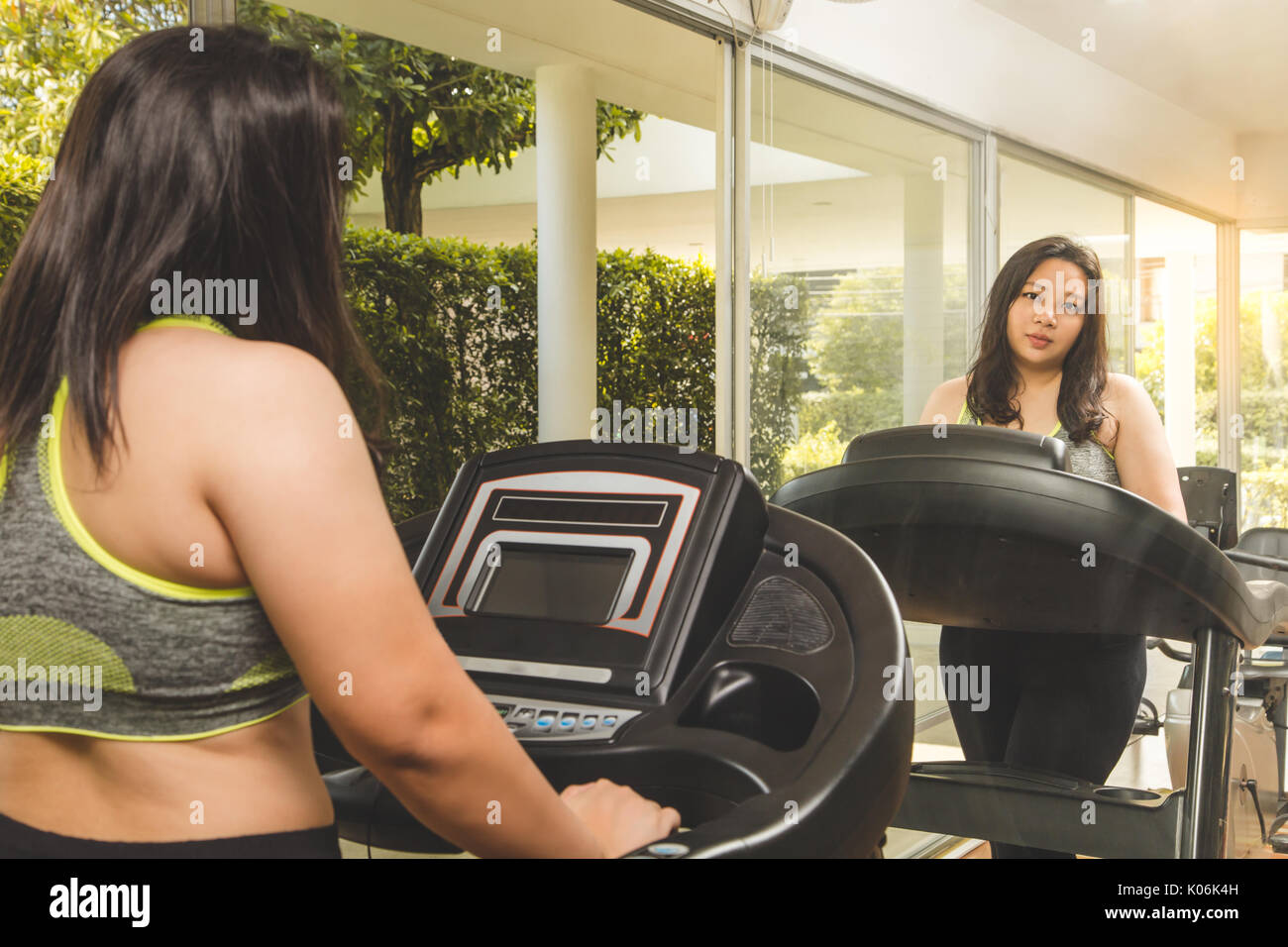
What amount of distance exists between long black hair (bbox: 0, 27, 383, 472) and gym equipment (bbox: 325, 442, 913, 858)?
32 centimetres

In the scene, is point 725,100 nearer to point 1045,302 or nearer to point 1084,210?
point 1084,210

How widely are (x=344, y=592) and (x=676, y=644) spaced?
1.09ft

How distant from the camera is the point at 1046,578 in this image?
150 centimetres

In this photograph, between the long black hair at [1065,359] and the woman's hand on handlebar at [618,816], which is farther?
the long black hair at [1065,359]

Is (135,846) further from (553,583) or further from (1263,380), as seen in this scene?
(1263,380)

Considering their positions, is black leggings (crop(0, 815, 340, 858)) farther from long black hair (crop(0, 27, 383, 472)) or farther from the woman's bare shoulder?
the woman's bare shoulder

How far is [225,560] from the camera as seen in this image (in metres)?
0.69

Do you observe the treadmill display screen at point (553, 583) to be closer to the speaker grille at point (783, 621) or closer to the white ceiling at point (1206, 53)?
the speaker grille at point (783, 621)

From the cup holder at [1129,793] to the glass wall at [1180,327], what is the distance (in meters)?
1.25

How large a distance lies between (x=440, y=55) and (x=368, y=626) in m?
4.45

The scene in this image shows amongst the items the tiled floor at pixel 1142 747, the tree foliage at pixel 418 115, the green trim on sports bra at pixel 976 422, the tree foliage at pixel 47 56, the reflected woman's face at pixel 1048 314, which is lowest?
the tiled floor at pixel 1142 747

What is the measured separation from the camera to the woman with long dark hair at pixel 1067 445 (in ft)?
6.20

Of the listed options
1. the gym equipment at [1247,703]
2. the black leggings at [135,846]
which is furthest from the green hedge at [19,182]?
the gym equipment at [1247,703]

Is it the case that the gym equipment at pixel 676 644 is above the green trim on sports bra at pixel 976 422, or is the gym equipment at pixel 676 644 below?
below
